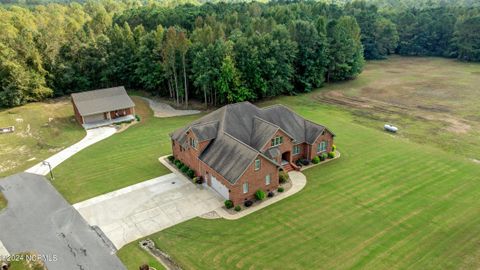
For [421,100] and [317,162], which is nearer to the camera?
[317,162]

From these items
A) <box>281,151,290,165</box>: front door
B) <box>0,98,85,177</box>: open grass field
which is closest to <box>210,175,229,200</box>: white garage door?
<box>281,151,290,165</box>: front door

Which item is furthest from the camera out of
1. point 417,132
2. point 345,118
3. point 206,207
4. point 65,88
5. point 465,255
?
point 65,88

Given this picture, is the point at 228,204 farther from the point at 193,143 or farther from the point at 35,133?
the point at 35,133

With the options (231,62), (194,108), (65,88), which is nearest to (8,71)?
(65,88)

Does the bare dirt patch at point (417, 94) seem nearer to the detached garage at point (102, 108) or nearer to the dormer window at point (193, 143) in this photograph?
the dormer window at point (193, 143)

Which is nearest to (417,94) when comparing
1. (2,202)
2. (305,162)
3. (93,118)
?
(305,162)

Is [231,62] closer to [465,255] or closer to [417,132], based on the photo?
[417,132]
